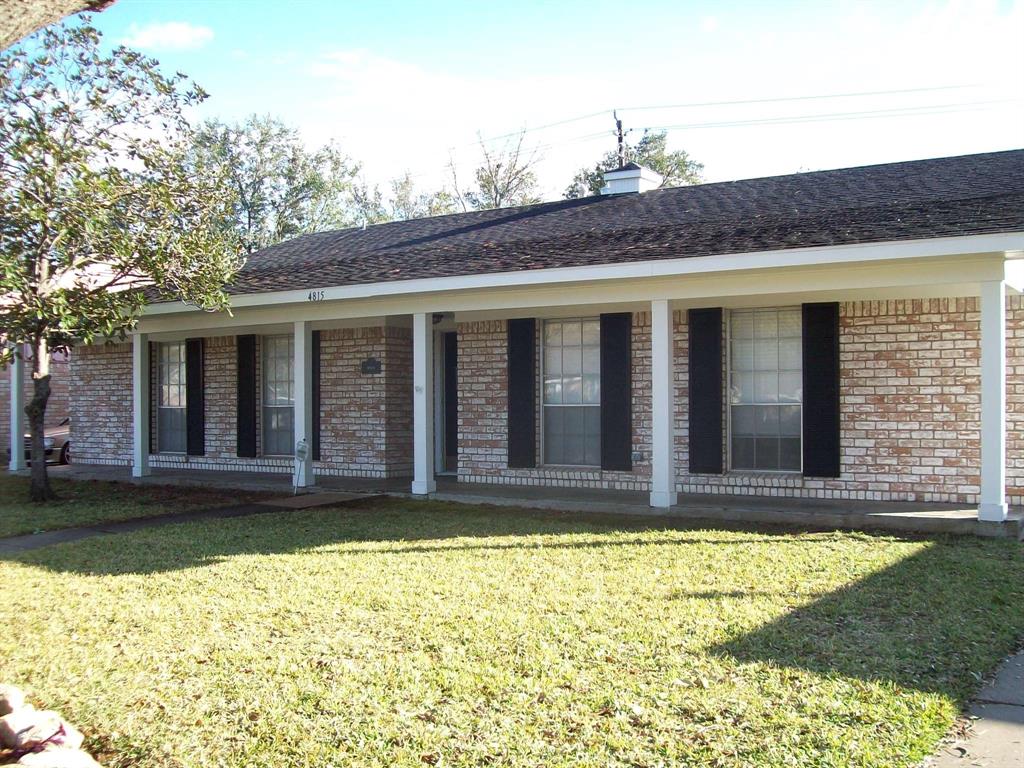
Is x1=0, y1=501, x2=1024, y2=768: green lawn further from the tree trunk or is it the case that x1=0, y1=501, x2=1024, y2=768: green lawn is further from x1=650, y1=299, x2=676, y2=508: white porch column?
the tree trunk

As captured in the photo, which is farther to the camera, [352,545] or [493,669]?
[352,545]

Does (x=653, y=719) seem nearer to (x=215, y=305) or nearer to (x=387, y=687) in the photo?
(x=387, y=687)

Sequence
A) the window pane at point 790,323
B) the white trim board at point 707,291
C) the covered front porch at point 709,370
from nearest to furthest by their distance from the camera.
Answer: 1. the white trim board at point 707,291
2. the covered front porch at point 709,370
3. the window pane at point 790,323

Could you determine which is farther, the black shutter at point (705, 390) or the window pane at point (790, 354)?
the black shutter at point (705, 390)

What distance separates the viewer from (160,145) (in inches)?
489

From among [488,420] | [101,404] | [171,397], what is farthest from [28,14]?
[101,404]

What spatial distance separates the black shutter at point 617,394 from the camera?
12.1 m

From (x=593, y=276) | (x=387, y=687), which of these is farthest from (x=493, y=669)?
(x=593, y=276)

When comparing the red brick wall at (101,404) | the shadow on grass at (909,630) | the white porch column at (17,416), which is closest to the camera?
the shadow on grass at (909,630)

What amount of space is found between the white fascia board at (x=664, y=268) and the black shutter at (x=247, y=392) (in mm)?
2270

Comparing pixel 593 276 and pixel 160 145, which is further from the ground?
pixel 160 145

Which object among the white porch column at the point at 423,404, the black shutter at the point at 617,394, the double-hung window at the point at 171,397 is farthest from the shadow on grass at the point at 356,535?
the double-hung window at the point at 171,397

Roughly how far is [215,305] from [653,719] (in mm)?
9994

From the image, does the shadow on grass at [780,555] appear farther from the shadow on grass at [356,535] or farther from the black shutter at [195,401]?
the black shutter at [195,401]
